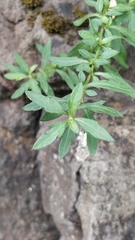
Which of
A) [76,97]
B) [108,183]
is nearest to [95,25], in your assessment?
[76,97]

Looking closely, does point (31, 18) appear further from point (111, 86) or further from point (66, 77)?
point (111, 86)

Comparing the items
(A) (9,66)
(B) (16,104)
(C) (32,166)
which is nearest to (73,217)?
(C) (32,166)

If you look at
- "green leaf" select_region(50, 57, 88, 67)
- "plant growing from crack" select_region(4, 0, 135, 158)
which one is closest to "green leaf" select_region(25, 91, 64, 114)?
"plant growing from crack" select_region(4, 0, 135, 158)

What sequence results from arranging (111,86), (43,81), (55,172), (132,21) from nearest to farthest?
(111,86) < (132,21) < (43,81) < (55,172)

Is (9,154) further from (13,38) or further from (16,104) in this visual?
(13,38)

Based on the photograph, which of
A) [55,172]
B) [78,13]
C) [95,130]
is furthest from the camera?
[55,172]

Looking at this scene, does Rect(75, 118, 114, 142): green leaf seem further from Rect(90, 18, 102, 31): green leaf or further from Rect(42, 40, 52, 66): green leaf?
Rect(42, 40, 52, 66): green leaf

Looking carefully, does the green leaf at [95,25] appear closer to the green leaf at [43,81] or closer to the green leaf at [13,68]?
the green leaf at [43,81]
